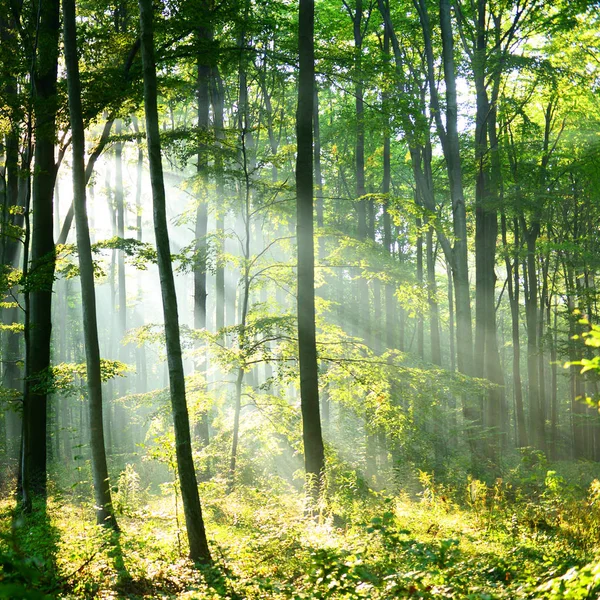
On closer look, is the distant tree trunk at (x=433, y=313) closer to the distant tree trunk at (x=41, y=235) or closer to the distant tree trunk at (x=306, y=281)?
the distant tree trunk at (x=306, y=281)

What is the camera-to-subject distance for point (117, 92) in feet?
31.6

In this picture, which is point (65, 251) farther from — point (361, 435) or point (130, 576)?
point (361, 435)

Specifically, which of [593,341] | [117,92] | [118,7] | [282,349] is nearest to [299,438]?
[282,349]

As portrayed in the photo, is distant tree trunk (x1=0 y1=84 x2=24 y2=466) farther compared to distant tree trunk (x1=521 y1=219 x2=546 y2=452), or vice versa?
distant tree trunk (x1=521 y1=219 x2=546 y2=452)

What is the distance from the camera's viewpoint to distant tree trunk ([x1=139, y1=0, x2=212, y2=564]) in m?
6.79

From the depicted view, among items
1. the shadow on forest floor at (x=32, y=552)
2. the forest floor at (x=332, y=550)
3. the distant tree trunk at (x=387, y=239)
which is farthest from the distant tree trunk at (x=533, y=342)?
the shadow on forest floor at (x=32, y=552)

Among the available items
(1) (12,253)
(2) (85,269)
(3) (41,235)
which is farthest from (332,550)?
(1) (12,253)

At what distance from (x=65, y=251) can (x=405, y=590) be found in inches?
315

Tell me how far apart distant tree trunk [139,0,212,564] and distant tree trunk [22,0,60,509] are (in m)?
3.23

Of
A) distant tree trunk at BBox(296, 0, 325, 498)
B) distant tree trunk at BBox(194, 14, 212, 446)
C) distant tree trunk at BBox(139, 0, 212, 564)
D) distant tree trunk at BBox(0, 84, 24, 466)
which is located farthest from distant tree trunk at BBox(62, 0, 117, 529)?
distant tree trunk at BBox(296, 0, 325, 498)

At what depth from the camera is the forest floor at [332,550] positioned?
4590 mm

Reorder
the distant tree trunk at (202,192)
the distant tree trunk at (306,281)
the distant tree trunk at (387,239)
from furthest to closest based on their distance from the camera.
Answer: the distant tree trunk at (387,239) → the distant tree trunk at (202,192) → the distant tree trunk at (306,281)

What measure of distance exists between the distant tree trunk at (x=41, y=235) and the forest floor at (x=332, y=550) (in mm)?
1060

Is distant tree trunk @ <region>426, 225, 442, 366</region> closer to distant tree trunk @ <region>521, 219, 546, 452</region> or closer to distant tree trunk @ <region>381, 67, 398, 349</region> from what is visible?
distant tree trunk @ <region>381, 67, 398, 349</region>
